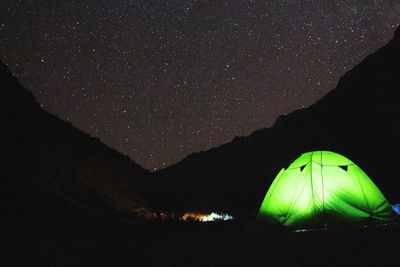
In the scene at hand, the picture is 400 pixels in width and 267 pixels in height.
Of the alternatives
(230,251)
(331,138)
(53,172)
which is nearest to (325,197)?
(230,251)

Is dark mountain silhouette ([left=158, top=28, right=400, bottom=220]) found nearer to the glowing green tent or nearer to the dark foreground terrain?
the glowing green tent

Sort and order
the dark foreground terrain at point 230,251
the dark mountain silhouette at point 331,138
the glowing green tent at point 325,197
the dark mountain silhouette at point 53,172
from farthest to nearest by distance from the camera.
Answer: the dark mountain silhouette at point 331,138 → the dark mountain silhouette at point 53,172 → the glowing green tent at point 325,197 → the dark foreground terrain at point 230,251

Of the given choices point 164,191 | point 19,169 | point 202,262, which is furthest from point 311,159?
point 164,191

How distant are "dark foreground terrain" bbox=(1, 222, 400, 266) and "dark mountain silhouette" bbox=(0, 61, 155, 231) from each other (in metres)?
5.77

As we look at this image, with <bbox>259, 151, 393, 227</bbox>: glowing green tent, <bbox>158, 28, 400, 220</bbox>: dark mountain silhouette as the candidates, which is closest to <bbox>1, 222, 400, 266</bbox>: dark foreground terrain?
<bbox>259, 151, 393, 227</bbox>: glowing green tent

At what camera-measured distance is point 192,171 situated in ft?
254

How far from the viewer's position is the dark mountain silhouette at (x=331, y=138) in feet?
Result: 154

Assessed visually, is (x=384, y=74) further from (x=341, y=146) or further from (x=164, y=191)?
(x=164, y=191)

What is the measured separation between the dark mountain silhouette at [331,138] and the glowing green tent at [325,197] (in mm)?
27470

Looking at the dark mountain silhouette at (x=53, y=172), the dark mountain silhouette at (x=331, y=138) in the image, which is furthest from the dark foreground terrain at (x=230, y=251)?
the dark mountain silhouette at (x=331, y=138)

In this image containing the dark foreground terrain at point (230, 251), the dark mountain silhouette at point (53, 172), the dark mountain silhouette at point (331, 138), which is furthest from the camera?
the dark mountain silhouette at point (331, 138)

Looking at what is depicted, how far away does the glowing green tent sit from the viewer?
873 cm

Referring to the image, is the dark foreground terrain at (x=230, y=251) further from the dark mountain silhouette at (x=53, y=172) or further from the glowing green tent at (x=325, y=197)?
the dark mountain silhouette at (x=53, y=172)

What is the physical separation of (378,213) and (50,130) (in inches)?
967
